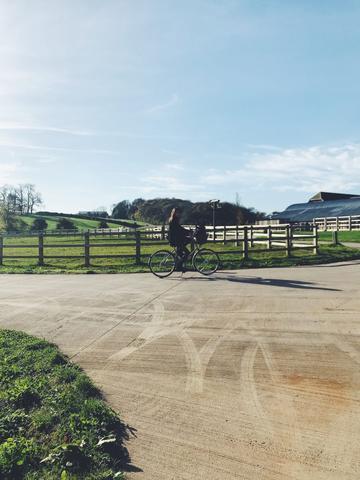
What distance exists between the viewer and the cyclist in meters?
12.3

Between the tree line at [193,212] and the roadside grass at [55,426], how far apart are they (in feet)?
151

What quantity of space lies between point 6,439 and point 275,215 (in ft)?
215

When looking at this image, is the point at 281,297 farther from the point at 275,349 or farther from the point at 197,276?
the point at 197,276

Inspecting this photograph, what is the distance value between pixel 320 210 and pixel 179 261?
167 ft

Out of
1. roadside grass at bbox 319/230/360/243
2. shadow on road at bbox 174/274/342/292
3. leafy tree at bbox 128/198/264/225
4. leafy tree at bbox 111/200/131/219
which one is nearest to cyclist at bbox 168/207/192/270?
shadow on road at bbox 174/274/342/292

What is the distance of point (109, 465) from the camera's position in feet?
10.2

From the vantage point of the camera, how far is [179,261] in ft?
41.4

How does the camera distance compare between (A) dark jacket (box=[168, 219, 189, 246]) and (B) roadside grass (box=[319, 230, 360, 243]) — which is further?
(B) roadside grass (box=[319, 230, 360, 243])

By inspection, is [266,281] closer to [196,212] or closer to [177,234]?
[177,234]

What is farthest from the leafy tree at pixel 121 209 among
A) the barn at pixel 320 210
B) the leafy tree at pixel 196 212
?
the barn at pixel 320 210

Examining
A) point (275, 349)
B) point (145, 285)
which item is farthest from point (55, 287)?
point (275, 349)

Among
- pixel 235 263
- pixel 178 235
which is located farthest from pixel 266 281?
pixel 235 263

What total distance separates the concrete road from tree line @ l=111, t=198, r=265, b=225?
42496 mm

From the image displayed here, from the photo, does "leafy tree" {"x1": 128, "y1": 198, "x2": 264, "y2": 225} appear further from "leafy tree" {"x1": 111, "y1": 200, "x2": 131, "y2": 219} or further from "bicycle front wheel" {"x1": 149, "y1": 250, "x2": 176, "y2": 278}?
"bicycle front wheel" {"x1": 149, "y1": 250, "x2": 176, "y2": 278}
